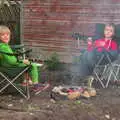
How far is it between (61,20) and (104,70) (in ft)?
8.76

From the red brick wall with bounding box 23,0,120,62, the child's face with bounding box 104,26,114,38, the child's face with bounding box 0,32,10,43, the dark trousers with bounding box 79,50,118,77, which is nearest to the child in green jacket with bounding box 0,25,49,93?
the child's face with bounding box 0,32,10,43

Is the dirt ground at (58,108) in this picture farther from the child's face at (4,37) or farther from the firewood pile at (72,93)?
the child's face at (4,37)

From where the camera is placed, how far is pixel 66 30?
31.7 feet

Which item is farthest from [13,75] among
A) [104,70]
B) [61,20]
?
[61,20]

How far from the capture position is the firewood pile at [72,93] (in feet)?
20.3

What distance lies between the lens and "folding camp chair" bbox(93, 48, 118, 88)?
23.2 ft

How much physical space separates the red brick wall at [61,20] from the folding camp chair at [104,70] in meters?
1.84

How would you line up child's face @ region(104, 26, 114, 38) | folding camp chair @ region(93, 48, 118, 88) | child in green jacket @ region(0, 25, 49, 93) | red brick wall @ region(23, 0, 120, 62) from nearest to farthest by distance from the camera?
1. child in green jacket @ region(0, 25, 49, 93)
2. folding camp chair @ region(93, 48, 118, 88)
3. child's face @ region(104, 26, 114, 38)
4. red brick wall @ region(23, 0, 120, 62)

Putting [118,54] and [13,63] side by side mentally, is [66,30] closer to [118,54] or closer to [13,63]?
[118,54]

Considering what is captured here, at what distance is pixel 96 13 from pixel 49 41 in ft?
4.98

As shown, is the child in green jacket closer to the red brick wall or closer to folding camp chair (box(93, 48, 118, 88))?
folding camp chair (box(93, 48, 118, 88))

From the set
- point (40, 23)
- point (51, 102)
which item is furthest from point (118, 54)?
point (40, 23)

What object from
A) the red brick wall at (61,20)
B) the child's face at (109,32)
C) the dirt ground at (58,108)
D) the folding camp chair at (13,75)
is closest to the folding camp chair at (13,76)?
the folding camp chair at (13,75)

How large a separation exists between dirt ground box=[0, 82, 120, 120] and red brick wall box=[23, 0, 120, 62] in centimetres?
306
